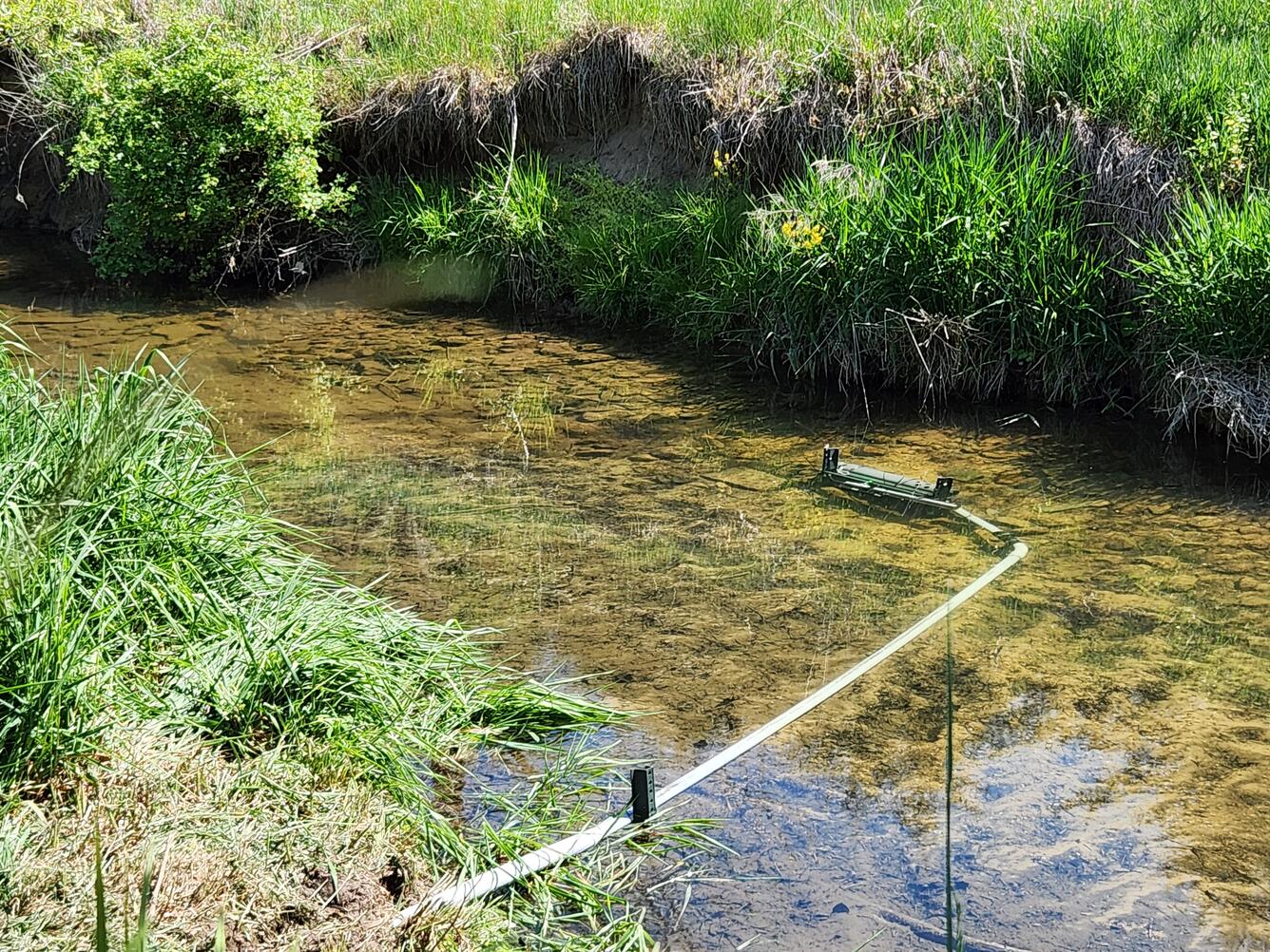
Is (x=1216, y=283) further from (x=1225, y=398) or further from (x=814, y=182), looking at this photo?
(x=814, y=182)

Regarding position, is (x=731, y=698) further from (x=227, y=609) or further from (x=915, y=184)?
(x=915, y=184)

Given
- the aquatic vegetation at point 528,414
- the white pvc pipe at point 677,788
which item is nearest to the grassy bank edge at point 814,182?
the aquatic vegetation at point 528,414

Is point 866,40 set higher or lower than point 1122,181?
higher

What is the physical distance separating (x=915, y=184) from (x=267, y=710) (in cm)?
516

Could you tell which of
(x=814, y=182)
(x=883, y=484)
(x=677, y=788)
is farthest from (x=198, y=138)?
(x=677, y=788)

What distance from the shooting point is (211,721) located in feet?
10.1

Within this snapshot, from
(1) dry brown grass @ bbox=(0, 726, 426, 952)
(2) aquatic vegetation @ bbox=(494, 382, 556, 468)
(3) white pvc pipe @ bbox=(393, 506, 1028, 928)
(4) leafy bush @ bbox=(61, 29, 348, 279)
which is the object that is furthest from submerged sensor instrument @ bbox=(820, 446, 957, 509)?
(4) leafy bush @ bbox=(61, 29, 348, 279)

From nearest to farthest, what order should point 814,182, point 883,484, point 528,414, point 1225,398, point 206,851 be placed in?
1. point 206,851
2. point 883,484
3. point 1225,398
4. point 528,414
5. point 814,182

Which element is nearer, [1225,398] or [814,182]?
[1225,398]

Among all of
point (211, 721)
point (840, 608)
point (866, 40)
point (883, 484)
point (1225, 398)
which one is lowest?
point (840, 608)

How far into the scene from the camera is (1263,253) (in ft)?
18.9

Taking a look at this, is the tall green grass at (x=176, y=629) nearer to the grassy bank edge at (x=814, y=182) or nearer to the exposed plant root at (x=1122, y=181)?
the grassy bank edge at (x=814, y=182)

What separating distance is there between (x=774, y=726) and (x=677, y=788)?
0.42m

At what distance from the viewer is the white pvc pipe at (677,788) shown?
2738 mm
